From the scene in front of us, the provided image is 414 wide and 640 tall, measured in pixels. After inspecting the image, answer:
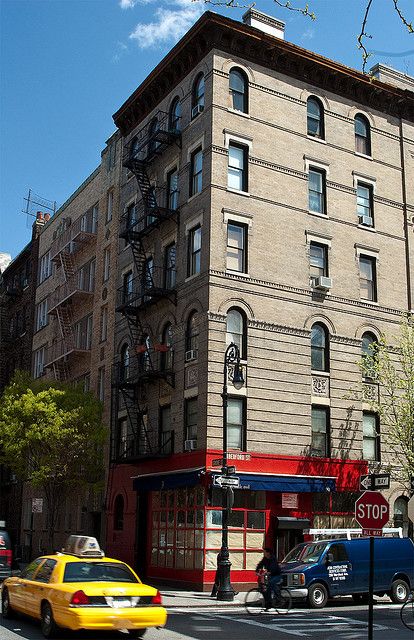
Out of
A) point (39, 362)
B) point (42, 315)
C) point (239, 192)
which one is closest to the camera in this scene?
point (239, 192)

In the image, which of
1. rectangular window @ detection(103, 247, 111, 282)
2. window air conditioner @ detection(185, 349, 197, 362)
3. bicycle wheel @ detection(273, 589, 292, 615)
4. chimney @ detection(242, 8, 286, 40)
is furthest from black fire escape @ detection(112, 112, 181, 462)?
bicycle wheel @ detection(273, 589, 292, 615)

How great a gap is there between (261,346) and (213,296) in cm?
272

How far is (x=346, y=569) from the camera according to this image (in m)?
23.1

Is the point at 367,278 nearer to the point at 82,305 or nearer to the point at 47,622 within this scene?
the point at 82,305

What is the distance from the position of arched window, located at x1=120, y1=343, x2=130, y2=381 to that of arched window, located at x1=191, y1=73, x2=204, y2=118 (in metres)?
10.9

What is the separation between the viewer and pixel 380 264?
113 feet

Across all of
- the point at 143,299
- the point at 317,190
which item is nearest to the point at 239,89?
the point at 317,190

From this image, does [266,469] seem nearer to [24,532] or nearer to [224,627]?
[224,627]

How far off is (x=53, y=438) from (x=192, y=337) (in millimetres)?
7952

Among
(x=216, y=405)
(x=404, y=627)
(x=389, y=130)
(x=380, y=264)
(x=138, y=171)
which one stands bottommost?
(x=404, y=627)

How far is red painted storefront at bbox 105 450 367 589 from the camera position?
27.6 metres

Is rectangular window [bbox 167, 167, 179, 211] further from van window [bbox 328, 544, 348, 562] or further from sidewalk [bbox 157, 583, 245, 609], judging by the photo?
van window [bbox 328, 544, 348, 562]

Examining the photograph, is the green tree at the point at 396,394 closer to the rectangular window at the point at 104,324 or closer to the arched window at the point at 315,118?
the arched window at the point at 315,118

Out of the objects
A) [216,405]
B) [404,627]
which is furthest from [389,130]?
[404,627]
